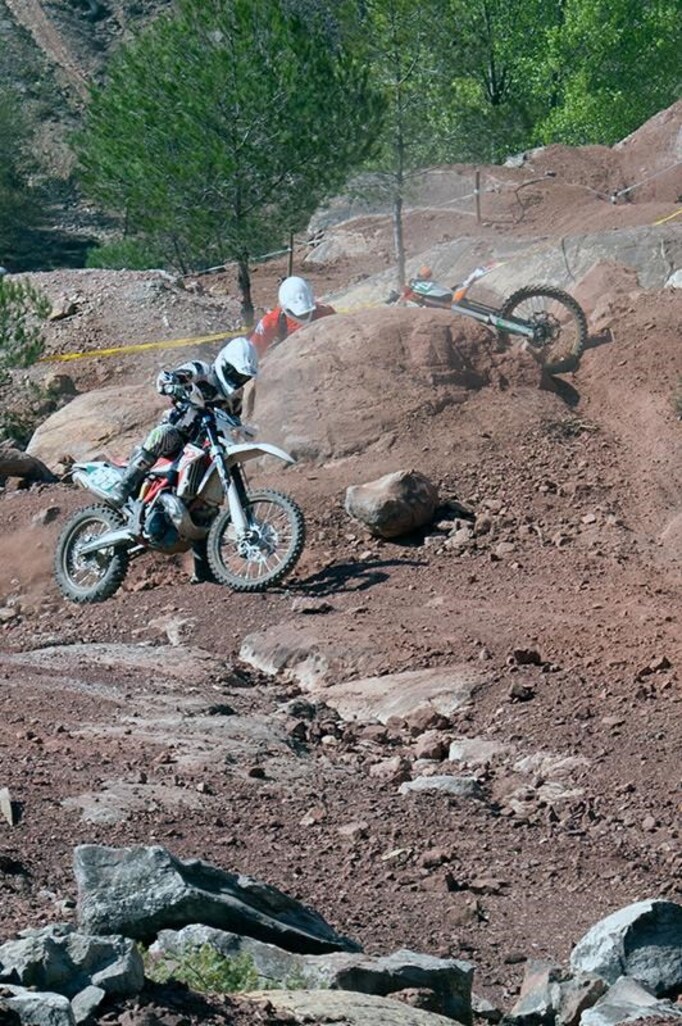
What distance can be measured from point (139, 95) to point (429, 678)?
73.3ft

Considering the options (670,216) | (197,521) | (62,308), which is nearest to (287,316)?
(197,521)

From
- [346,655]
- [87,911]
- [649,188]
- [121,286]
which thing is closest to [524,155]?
[649,188]

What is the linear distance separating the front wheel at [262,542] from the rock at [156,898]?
711cm

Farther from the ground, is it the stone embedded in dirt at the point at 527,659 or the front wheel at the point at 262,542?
the front wheel at the point at 262,542

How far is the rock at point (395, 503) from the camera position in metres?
13.7

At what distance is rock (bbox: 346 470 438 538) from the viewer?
13664mm

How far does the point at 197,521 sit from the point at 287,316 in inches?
189

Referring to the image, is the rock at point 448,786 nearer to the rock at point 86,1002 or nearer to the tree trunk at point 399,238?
the rock at point 86,1002

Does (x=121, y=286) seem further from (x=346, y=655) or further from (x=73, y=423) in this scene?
(x=346, y=655)

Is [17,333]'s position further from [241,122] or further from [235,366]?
[235,366]

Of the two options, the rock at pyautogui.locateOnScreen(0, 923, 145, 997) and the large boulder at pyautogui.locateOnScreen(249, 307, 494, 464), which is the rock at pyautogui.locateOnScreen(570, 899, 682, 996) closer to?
the rock at pyautogui.locateOnScreen(0, 923, 145, 997)

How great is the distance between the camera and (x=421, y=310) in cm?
1658

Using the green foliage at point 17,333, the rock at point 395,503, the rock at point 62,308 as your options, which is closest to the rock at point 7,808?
the rock at point 395,503

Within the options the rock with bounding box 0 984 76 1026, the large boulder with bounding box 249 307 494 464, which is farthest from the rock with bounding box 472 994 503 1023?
the large boulder with bounding box 249 307 494 464
